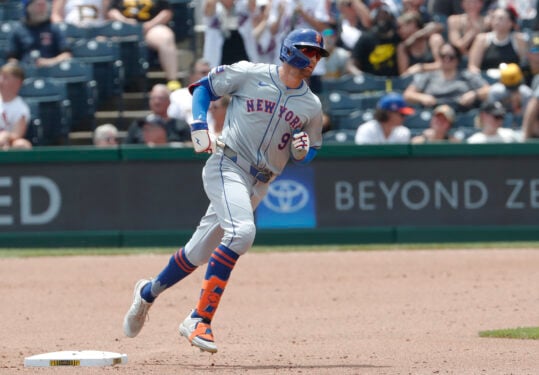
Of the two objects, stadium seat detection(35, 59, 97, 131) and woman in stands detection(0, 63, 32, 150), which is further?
stadium seat detection(35, 59, 97, 131)

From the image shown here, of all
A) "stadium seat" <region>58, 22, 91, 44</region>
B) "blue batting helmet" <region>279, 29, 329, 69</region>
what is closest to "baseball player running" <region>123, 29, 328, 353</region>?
"blue batting helmet" <region>279, 29, 329, 69</region>

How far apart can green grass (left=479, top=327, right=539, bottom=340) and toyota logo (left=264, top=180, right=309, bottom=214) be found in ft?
16.6

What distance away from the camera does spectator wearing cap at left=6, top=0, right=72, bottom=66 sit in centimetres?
1433

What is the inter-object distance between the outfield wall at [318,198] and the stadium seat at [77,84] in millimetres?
2118

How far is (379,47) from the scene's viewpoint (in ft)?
47.7

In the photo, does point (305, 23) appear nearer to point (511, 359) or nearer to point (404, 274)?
point (404, 274)

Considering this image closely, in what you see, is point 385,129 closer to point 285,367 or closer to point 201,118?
point 201,118

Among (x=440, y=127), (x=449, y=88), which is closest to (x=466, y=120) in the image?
(x=449, y=88)

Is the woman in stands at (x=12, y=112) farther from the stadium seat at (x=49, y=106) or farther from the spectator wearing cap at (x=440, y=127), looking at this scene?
the spectator wearing cap at (x=440, y=127)

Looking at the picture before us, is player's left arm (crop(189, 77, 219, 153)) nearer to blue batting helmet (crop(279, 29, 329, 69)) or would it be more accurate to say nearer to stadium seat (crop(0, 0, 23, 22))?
blue batting helmet (crop(279, 29, 329, 69))

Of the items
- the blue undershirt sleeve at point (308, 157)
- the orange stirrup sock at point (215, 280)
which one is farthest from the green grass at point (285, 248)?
the orange stirrup sock at point (215, 280)

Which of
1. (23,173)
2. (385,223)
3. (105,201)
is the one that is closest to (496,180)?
(385,223)

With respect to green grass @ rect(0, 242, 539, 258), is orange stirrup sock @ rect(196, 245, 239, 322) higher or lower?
higher

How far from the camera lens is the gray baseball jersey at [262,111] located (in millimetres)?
6711
